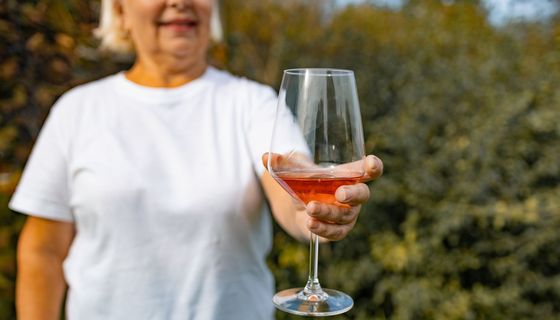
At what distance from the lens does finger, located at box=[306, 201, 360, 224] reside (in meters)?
1.31

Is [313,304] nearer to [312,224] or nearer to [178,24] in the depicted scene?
[312,224]

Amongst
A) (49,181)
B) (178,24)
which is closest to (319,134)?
(178,24)

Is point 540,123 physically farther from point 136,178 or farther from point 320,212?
point 320,212

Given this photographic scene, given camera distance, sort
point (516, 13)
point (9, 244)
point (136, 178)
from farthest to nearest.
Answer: point (516, 13) → point (9, 244) → point (136, 178)

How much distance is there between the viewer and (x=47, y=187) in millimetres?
2100

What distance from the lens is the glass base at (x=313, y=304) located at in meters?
1.39

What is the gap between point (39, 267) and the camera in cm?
219

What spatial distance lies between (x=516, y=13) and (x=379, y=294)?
266 centimetres

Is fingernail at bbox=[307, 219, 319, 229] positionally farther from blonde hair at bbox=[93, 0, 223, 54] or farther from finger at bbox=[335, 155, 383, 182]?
blonde hair at bbox=[93, 0, 223, 54]

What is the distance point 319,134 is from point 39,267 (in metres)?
1.26

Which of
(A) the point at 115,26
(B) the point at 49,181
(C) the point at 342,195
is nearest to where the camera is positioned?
(C) the point at 342,195

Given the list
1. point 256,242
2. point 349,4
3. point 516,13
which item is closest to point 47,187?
point 256,242

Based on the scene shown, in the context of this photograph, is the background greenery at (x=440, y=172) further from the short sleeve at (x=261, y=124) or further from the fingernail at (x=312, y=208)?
the fingernail at (x=312, y=208)

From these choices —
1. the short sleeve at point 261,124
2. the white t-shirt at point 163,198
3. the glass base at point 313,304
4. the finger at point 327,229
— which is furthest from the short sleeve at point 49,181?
the finger at point 327,229
